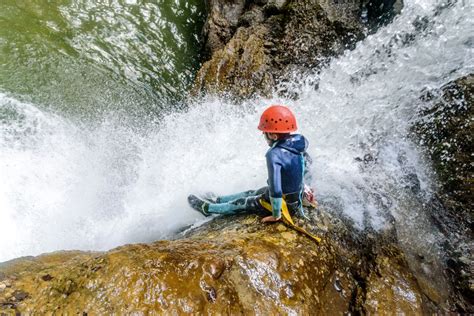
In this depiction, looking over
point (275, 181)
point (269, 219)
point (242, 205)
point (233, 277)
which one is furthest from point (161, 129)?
point (233, 277)

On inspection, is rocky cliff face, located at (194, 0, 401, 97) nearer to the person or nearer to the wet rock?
the person

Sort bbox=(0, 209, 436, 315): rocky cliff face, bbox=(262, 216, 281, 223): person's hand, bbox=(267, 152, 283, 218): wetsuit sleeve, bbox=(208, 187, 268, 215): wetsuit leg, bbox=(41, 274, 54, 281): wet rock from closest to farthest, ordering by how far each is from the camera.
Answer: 1. bbox=(0, 209, 436, 315): rocky cliff face
2. bbox=(41, 274, 54, 281): wet rock
3. bbox=(267, 152, 283, 218): wetsuit sleeve
4. bbox=(262, 216, 281, 223): person's hand
5. bbox=(208, 187, 268, 215): wetsuit leg

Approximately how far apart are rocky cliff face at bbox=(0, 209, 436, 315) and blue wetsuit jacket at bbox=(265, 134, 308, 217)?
407 millimetres

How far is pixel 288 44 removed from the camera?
7508 millimetres

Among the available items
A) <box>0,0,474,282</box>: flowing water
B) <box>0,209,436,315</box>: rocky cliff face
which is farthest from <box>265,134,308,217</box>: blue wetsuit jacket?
<box>0,0,474,282</box>: flowing water

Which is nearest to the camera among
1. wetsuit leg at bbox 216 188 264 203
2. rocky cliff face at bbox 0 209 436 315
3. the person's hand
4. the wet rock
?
A: rocky cliff face at bbox 0 209 436 315

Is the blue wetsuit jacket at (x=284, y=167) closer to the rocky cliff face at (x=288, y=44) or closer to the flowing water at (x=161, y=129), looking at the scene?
the flowing water at (x=161, y=129)

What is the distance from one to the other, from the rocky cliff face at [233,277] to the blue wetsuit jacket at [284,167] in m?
0.41

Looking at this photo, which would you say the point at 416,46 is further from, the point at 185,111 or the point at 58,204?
the point at 58,204

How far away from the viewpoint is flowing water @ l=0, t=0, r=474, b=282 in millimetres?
→ 5175

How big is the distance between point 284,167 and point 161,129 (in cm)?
421

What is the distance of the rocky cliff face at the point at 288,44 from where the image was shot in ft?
23.8

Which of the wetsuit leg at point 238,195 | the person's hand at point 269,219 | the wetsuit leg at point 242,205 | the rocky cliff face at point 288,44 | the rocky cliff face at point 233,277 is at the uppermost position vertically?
the rocky cliff face at point 288,44

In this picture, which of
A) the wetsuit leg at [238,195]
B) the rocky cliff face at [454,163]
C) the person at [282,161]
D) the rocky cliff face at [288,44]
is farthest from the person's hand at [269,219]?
the rocky cliff face at [288,44]
